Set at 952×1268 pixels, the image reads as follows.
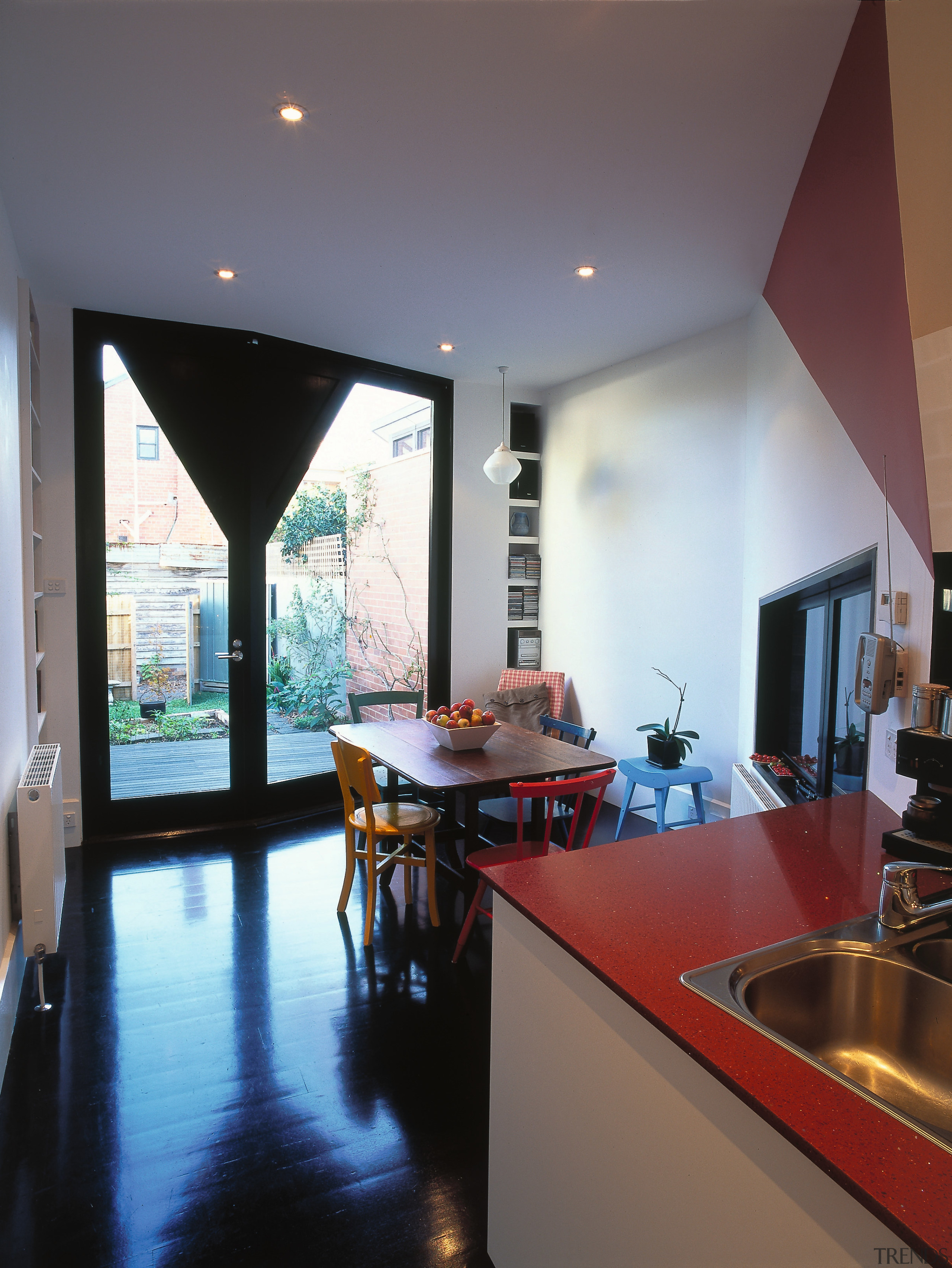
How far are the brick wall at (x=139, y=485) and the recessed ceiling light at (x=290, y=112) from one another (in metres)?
2.40

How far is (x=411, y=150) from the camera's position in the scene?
2416mm

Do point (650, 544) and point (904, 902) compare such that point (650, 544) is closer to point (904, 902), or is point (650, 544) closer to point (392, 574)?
point (392, 574)

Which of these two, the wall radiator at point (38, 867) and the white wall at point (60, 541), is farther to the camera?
the white wall at point (60, 541)

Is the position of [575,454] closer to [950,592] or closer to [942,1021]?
[950,592]

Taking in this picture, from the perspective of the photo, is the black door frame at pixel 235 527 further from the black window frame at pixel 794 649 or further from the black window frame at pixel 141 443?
the black window frame at pixel 794 649

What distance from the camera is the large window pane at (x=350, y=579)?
15.5 feet

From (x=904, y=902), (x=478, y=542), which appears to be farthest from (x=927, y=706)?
(x=478, y=542)

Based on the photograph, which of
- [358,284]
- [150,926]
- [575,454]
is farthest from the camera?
[575,454]

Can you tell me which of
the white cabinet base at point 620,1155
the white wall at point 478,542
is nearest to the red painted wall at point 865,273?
the white cabinet base at point 620,1155

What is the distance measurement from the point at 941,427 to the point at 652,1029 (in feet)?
4.35

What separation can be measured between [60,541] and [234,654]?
1106 millimetres

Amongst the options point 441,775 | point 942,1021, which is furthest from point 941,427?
point 441,775

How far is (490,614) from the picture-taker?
5516 mm

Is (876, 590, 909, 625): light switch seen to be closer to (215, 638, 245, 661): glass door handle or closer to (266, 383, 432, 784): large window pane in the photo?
(266, 383, 432, 784): large window pane
